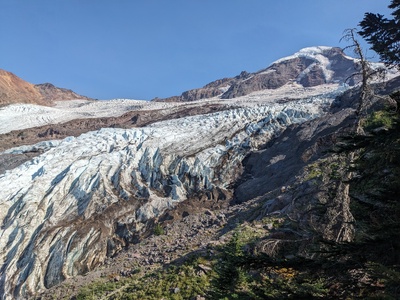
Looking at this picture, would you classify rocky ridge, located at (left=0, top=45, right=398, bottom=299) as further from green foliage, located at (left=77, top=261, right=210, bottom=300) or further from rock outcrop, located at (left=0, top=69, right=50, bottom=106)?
rock outcrop, located at (left=0, top=69, right=50, bottom=106)

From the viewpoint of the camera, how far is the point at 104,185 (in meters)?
26.7

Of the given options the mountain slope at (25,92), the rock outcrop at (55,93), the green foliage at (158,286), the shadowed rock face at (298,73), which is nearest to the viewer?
the green foliage at (158,286)

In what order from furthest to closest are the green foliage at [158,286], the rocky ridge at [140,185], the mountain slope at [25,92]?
the mountain slope at [25,92]
the rocky ridge at [140,185]
the green foliage at [158,286]

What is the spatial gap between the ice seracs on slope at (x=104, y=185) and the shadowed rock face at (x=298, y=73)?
63.2m

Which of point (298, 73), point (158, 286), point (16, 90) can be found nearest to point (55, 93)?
point (16, 90)

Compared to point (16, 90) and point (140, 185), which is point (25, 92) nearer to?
point (16, 90)

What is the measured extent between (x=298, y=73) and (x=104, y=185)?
95.1m

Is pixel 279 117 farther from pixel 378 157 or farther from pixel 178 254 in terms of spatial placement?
pixel 378 157

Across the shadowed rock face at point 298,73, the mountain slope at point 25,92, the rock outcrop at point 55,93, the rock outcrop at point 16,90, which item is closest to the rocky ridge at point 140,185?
the mountain slope at point 25,92

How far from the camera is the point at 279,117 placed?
36.1 metres

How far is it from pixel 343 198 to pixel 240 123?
2924 centimetres

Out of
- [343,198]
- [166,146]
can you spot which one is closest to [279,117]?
[166,146]

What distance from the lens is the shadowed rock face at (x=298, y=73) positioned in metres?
98.2

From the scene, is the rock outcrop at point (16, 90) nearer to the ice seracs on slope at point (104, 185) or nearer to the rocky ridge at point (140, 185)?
the rocky ridge at point (140, 185)
